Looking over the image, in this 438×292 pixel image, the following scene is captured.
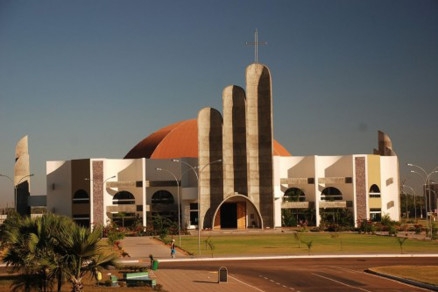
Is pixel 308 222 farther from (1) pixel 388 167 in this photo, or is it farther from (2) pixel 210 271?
(2) pixel 210 271

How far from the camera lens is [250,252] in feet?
190

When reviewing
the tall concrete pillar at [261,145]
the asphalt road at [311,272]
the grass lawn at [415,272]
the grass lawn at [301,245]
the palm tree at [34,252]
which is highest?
the tall concrete pillar at [261,145]

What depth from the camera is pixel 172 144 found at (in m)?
107

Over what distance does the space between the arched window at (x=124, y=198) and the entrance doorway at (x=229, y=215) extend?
1144 centimetres

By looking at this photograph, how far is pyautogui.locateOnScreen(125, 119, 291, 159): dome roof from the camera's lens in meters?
105

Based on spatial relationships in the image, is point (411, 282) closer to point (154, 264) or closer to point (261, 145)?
point (154, 264)

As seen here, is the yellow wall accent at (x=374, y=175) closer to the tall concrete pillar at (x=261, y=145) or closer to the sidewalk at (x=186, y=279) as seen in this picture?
the tall concrete pillar at (x=261, y=145)

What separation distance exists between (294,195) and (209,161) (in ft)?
44.1

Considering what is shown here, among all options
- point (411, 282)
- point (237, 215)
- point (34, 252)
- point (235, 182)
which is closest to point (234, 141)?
point (235, 182)

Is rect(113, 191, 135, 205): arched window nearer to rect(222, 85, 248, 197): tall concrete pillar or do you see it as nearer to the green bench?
rect(222, 85, 248, 197): tall concrete pillar

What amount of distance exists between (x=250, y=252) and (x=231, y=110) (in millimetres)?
35408

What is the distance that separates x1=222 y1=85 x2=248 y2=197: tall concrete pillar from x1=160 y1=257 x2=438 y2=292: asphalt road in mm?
39089

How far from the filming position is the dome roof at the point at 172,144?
346 ft

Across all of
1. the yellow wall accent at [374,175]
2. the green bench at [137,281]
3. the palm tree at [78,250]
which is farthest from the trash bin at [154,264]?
the yellow wall accent at [374,175]
